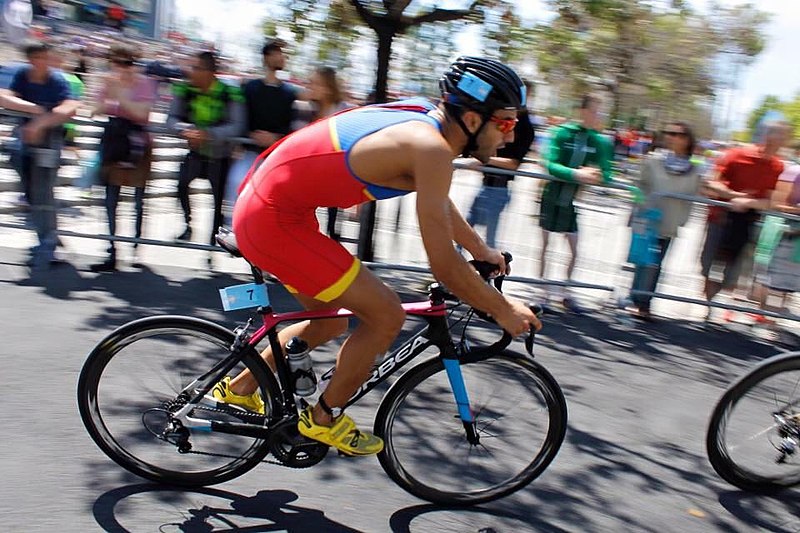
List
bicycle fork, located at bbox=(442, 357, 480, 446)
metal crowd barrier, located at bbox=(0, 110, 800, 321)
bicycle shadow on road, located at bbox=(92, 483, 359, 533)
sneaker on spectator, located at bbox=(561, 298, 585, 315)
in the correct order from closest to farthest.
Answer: bicycle shadow on road, located at bbox=(92, 483, 359, 533) < bicycle fork, located at bbox=(442, 357, 480, 446) < metal crowd barrier, located at bbox=(0, 110, 800, 321) < sneaker on spectator, located at bbox=(561, 298, 585, 315)

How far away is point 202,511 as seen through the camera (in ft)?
11.7

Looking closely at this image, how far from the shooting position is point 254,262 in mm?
3400

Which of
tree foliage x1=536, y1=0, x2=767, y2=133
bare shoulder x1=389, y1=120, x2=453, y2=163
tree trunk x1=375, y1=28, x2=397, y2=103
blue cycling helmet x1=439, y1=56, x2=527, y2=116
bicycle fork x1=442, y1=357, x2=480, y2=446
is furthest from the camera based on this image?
tree foliage x1=536, y1=0, x2=767, y2=133

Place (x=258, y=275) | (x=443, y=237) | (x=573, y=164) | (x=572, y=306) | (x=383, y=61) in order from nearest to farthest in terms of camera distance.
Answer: (x=443, y=237) < (x=258, y=275) < (x=573, y=164) < (x=572, y=306) < (x=383, y=61)

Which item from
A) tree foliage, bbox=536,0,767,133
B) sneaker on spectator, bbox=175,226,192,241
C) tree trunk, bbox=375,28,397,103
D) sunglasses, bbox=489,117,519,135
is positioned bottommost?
sneaker on spectator, bbox=175,226,192,241

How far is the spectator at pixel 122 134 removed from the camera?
22.9ft

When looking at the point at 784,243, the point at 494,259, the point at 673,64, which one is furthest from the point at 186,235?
the point at 673,64

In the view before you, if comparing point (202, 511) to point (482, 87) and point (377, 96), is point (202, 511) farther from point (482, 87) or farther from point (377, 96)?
point (377, 96)

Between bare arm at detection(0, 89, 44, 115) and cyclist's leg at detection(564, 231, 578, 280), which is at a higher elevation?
bare arm at detection(0, 89, 44, 115)

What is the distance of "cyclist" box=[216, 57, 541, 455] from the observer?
304cm

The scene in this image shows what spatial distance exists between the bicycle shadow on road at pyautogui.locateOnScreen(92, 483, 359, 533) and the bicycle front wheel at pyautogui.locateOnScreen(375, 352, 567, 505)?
44cm

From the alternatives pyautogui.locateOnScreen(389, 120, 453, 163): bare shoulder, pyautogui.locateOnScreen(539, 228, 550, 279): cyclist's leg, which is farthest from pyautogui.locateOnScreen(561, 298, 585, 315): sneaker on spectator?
pyautogui.locateOnScreen(389, 120, 453, 163): bare shoulder

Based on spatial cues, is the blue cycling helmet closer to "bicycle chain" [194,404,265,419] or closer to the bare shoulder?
the bare shoulder

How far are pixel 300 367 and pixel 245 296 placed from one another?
1.26 feet
